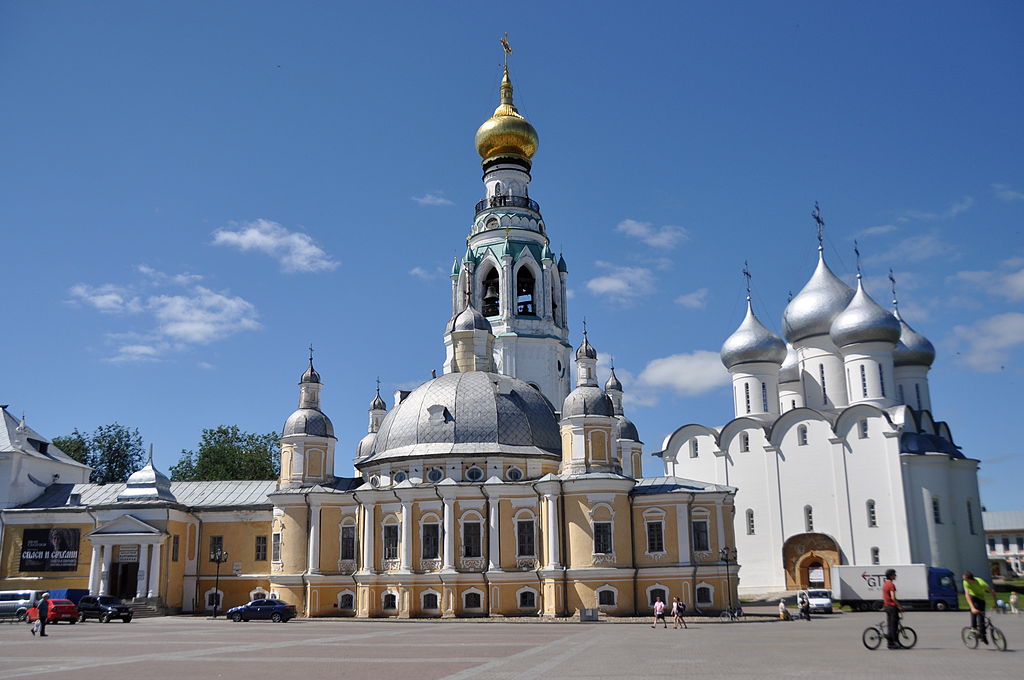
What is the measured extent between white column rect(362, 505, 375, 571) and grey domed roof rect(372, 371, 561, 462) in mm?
2904

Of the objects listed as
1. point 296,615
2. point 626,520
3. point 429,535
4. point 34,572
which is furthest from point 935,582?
point 34,572

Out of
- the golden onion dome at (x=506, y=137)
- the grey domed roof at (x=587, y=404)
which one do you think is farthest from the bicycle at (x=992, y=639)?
the golden onion dome at (x=506, y=137)

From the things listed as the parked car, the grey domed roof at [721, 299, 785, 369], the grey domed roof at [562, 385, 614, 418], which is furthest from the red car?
the grey domed roof at [721, 299, 785, 369]

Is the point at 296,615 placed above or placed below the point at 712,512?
below

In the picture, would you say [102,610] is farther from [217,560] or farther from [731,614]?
[731,614]

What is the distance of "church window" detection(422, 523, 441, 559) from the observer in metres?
42.1

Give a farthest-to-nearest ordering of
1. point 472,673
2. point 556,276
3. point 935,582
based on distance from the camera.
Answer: point 556,276, point 935,582, point 472,673

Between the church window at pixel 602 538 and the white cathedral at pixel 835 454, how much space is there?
13.5 meters

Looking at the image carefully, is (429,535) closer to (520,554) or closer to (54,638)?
(520,554)

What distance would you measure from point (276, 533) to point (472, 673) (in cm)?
3058

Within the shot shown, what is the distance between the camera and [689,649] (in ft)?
70.2

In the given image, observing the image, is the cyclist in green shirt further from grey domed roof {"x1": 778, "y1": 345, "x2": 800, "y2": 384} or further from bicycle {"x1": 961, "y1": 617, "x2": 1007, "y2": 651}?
grey domed roof {"x1": 778, "y1": 345, "x2": 800, "y2": 384}

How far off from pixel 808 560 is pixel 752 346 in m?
13.3

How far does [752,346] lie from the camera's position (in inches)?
2199
